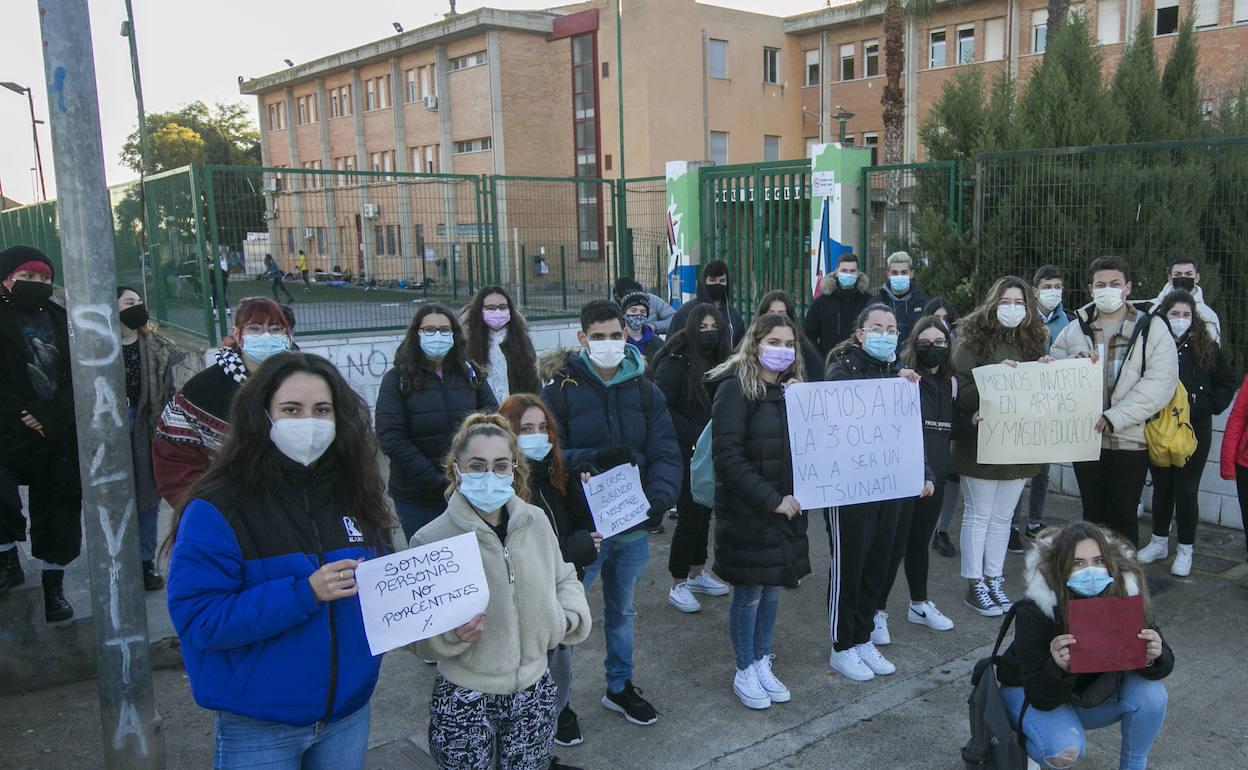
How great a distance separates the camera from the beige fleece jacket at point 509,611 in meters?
3.02

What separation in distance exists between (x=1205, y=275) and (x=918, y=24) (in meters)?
30.9

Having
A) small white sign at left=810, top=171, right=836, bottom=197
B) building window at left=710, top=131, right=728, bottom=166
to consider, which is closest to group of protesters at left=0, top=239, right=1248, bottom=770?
small white sign at left=810, top=171, right=836, bottom=197

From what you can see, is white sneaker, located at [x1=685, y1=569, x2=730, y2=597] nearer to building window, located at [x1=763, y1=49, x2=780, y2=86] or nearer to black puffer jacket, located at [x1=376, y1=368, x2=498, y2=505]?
black puffer jacket, located at [x1=376, y1=368, x2=498, y2=505]

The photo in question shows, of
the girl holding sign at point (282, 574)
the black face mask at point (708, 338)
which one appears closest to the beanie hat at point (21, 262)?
the girl holding sign at point (282, 574)

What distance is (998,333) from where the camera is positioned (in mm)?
5656

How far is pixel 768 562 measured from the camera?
4.32 meters

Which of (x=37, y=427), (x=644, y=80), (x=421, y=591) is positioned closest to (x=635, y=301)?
(x=37, y=427)

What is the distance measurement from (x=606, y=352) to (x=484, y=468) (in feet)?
4.83

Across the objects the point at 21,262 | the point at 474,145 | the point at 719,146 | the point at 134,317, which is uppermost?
the point at 474,145

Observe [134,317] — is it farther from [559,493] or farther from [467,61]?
[467,61]

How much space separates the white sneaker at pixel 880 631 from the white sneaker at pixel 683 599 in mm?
1085

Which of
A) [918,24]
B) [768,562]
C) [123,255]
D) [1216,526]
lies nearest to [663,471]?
A: [768,562]

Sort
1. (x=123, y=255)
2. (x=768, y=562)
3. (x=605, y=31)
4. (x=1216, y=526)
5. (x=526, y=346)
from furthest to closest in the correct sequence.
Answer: (x=605, y=31) < (x=123, y=255) < (x=1216, y=526) < (x=526, y=346) < (x=768, y=562)

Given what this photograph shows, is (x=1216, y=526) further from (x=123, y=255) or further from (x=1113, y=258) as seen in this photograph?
(x=123, y=255)
